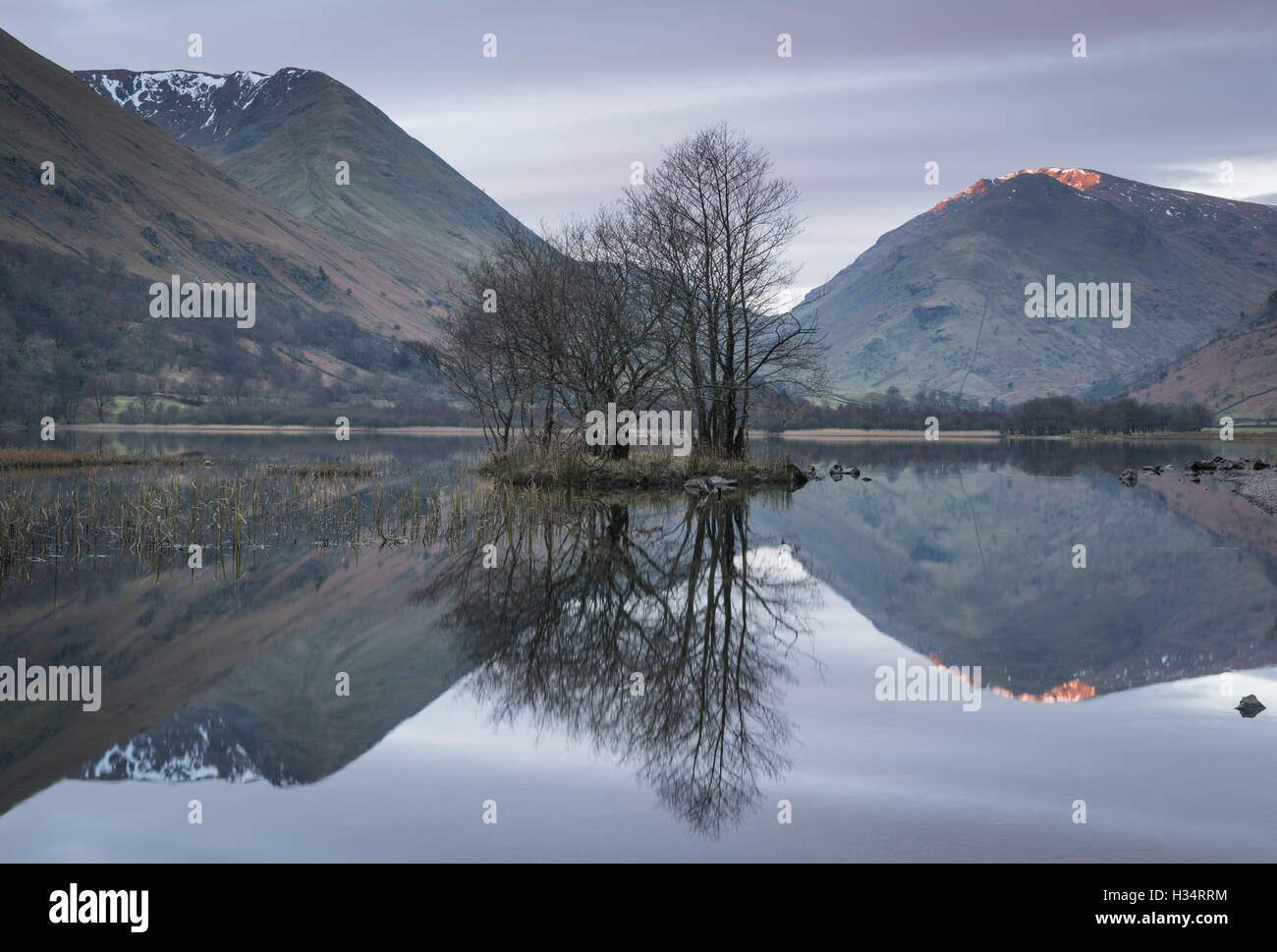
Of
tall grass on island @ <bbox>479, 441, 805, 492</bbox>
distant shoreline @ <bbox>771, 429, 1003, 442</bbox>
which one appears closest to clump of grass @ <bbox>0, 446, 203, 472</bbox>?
tall grass on island @ <bbox>479, 441, 805, 492</bbox>

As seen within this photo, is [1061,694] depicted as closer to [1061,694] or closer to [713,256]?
[1061,694]

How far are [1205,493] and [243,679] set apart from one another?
33.9 m

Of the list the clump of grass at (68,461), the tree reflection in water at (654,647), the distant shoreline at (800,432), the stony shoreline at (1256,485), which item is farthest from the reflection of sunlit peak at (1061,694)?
the distant shoreline at (800,432)

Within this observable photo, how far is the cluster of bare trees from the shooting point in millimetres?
34688

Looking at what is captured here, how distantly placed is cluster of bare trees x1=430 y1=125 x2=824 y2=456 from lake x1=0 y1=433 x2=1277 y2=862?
17420 millimetres

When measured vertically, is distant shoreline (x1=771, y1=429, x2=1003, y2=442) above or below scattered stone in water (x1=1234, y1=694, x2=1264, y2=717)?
above

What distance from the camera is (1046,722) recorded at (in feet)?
25.6

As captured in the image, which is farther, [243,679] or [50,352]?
[50,352]

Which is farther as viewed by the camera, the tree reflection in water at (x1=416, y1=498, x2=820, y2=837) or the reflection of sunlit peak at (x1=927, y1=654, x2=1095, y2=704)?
the reflection of sunlit peak at (x1=927, y1=654, x2=1095, y2=704)

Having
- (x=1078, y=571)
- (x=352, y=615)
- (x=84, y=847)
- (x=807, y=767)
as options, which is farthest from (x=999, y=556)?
(x=84, y=847)

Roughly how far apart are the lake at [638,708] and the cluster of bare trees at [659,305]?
17420 millimetres

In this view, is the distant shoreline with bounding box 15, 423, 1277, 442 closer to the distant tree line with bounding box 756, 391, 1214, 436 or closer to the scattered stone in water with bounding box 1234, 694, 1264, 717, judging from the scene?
the distant tree line with bounding box 756, 391, 1214, 436
